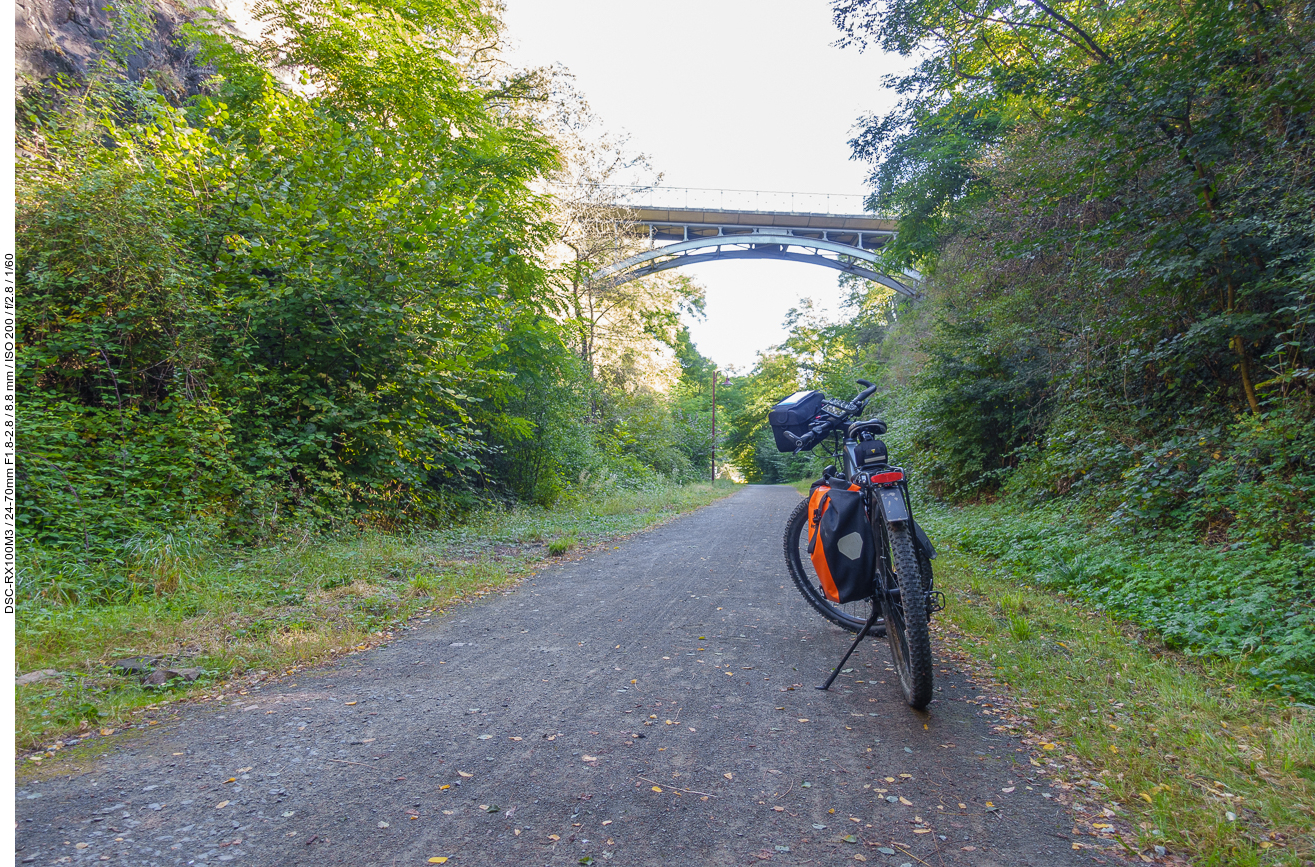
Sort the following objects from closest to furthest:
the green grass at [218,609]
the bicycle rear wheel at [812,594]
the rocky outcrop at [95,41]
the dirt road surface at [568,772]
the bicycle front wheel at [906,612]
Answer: the dirt road surface at [568,772] → the bicycle front wheel at [906,612] → the green grass at [218,609] → the bicycle rear wheel at [812,594] → the rocky outcrop at [95,41]

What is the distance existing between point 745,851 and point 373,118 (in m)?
10.5

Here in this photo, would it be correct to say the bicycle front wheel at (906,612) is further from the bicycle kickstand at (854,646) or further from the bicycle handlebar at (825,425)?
the bicycle handlebar at (825,425)

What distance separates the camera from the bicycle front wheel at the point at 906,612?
116 inches

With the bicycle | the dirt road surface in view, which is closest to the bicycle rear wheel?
the bicycle

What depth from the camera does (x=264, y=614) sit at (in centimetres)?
452

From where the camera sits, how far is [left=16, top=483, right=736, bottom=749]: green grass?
3.17 m

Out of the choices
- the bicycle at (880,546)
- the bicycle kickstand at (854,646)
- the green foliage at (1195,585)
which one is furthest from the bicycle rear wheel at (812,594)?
the green foliage at (1195,585)

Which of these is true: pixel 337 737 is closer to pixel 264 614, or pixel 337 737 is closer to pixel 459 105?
pixel 264 614

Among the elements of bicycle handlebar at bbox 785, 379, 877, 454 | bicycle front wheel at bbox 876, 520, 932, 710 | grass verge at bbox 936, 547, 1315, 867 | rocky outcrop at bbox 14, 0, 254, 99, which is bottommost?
grass verge at bbox 936, 547, 1315, 867

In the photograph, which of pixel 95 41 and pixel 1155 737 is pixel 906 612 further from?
pixel 95 41

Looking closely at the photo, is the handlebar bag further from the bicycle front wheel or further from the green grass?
the green grass

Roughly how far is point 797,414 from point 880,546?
1027 millimetres

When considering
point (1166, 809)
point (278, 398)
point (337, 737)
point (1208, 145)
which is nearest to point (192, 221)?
point (278, 398)

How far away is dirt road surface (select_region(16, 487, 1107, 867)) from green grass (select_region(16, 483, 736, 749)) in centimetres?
42
